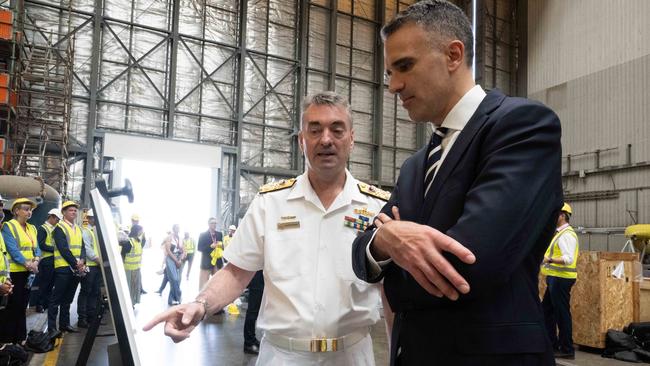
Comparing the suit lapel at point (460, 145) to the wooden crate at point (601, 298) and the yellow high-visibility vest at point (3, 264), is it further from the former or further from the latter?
the wooden crate at point (601, 298)

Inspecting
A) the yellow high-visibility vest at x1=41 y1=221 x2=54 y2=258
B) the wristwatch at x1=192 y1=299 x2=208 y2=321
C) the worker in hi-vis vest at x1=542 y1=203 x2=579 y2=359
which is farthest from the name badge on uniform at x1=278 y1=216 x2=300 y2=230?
the yellow high-visibility vest at x1=41 y1=221 x2=54 y2=258

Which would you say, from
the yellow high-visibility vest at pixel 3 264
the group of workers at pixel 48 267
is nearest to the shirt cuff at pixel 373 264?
Result: the group of workers at pixel 48 267

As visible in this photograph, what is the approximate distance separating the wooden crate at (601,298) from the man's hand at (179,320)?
7.46m

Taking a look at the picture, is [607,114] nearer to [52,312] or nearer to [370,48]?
[370,48]

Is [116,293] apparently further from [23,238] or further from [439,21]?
[23,238]

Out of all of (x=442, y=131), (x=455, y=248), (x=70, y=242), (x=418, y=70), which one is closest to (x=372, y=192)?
(x=442, y=131)

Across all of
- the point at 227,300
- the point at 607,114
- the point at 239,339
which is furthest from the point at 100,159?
the point at 607,114

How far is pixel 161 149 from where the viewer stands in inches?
626

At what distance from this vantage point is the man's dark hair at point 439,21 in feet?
4.00

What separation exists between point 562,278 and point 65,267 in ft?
24.3

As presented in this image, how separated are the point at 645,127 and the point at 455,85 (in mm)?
18629

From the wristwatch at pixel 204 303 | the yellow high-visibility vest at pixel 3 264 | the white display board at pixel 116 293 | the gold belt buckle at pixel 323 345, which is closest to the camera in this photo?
the white display board at pixel 116 293

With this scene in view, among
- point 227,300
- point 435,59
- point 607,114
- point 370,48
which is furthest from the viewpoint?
point 370,48

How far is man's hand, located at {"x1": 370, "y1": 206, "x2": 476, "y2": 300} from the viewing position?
957 mm
